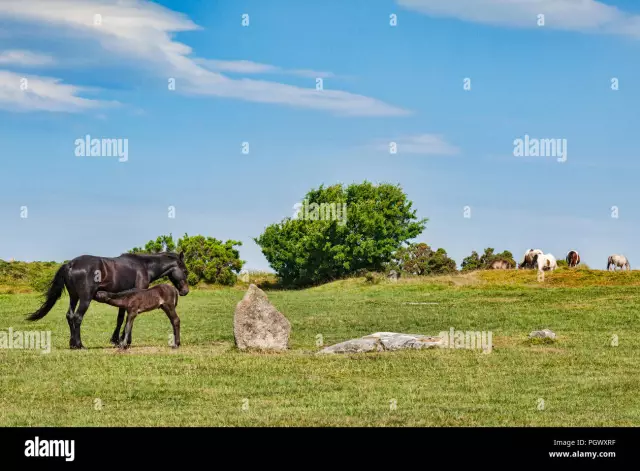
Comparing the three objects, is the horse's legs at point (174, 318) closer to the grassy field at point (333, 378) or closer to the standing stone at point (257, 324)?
Answer: the grassy field at point (333, 378)

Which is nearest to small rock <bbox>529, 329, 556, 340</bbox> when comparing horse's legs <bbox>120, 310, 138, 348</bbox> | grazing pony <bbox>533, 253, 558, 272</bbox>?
horse's legs <bbox>120, 310, 138, 348</bbox>

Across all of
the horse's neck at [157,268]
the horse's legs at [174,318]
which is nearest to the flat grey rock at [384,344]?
the horse's legs at [174,318]

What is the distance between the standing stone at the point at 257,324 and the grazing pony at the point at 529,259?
46830 millimetres

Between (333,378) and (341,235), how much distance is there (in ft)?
211

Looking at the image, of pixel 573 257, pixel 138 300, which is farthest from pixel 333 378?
pixel 573 257

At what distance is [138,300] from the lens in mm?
26656

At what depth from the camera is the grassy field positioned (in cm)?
1856

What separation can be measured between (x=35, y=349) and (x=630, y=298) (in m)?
27.3

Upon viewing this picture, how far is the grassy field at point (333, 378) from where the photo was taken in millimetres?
18562

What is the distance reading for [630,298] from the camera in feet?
148

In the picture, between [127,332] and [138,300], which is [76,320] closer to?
[127,332]

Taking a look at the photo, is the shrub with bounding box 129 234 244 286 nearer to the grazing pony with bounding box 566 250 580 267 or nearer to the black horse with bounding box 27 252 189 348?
the grazing pony with bounding box 566 250 580 267
